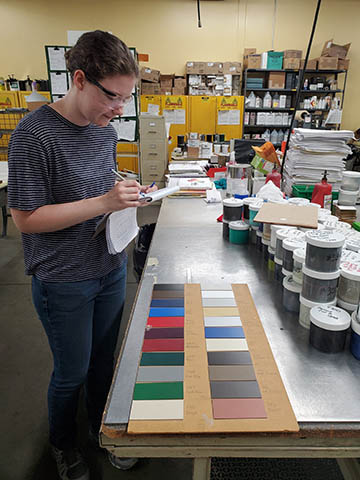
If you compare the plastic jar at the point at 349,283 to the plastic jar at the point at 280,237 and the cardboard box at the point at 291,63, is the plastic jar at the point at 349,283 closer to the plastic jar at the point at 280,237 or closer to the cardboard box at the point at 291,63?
the plastic jar at the point at 280,237

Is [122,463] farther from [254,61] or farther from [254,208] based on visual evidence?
[254,61]

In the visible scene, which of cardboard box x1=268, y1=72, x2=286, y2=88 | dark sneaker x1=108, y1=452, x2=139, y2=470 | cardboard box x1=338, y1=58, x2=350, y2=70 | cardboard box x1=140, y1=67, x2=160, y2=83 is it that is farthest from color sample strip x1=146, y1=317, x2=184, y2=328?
cardboard box x1=338, y1=58, x2=350, y2=70

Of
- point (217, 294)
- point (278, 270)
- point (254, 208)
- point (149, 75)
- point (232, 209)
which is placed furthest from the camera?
point (149, 75)

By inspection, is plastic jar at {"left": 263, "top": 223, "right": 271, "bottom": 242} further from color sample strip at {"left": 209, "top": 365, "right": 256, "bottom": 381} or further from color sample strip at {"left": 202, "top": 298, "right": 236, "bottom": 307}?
color sample strip at {"left": 209, "top": 365, "right": 256, "bottom": 381}

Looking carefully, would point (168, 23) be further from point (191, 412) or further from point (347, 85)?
point (191, 412)

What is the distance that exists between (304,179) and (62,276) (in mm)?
1522

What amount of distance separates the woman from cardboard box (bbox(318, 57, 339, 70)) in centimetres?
650

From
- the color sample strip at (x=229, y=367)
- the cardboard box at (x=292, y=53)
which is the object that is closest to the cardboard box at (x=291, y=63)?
the cardboard box at (x=292, y=53)

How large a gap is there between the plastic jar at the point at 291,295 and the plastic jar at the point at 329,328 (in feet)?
0.44

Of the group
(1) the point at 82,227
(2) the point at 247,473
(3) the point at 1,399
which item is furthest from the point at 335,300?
(3) the point at 1,399

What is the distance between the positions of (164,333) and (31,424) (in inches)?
45.3

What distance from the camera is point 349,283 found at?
2.80 ft

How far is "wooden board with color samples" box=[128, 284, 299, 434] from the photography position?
0.63 m

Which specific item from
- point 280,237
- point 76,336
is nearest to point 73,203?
point 76,336
